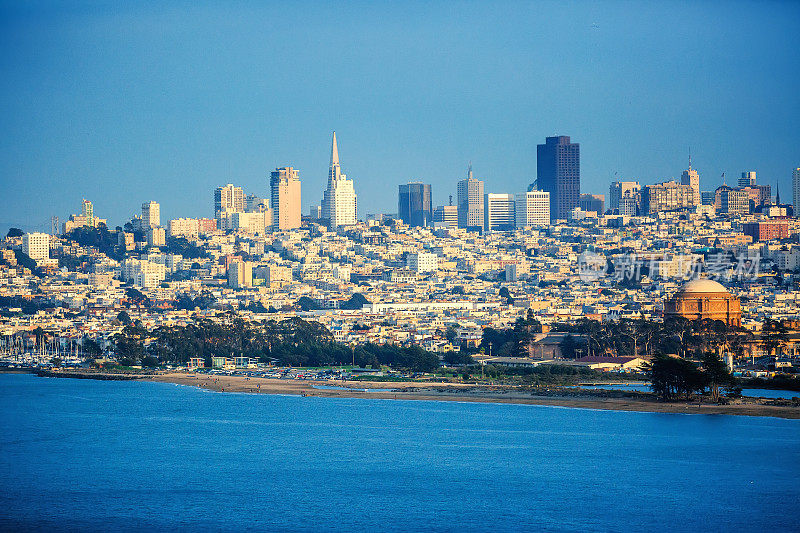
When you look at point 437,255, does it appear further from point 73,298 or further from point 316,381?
point 316,381

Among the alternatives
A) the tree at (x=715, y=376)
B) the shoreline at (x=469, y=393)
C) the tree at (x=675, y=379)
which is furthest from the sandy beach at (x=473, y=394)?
the tree at (x=715, y=376)

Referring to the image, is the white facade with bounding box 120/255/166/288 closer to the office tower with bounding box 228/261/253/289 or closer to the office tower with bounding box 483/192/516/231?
the office tower with bounding box 228/261/253/289

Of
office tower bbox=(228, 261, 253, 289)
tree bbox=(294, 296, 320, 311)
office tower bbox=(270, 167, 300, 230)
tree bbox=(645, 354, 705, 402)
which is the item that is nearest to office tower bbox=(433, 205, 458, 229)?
office tower bbox=(270, 167, 300, 230)

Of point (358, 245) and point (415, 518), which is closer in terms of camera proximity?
point (415, 518)

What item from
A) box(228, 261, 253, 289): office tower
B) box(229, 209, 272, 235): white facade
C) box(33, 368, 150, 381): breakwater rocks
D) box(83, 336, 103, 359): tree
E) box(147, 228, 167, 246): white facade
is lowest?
box(33, 368, 150, 381): breakwater rocks

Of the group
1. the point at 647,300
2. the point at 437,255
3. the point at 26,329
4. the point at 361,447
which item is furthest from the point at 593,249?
the point at 361,447
